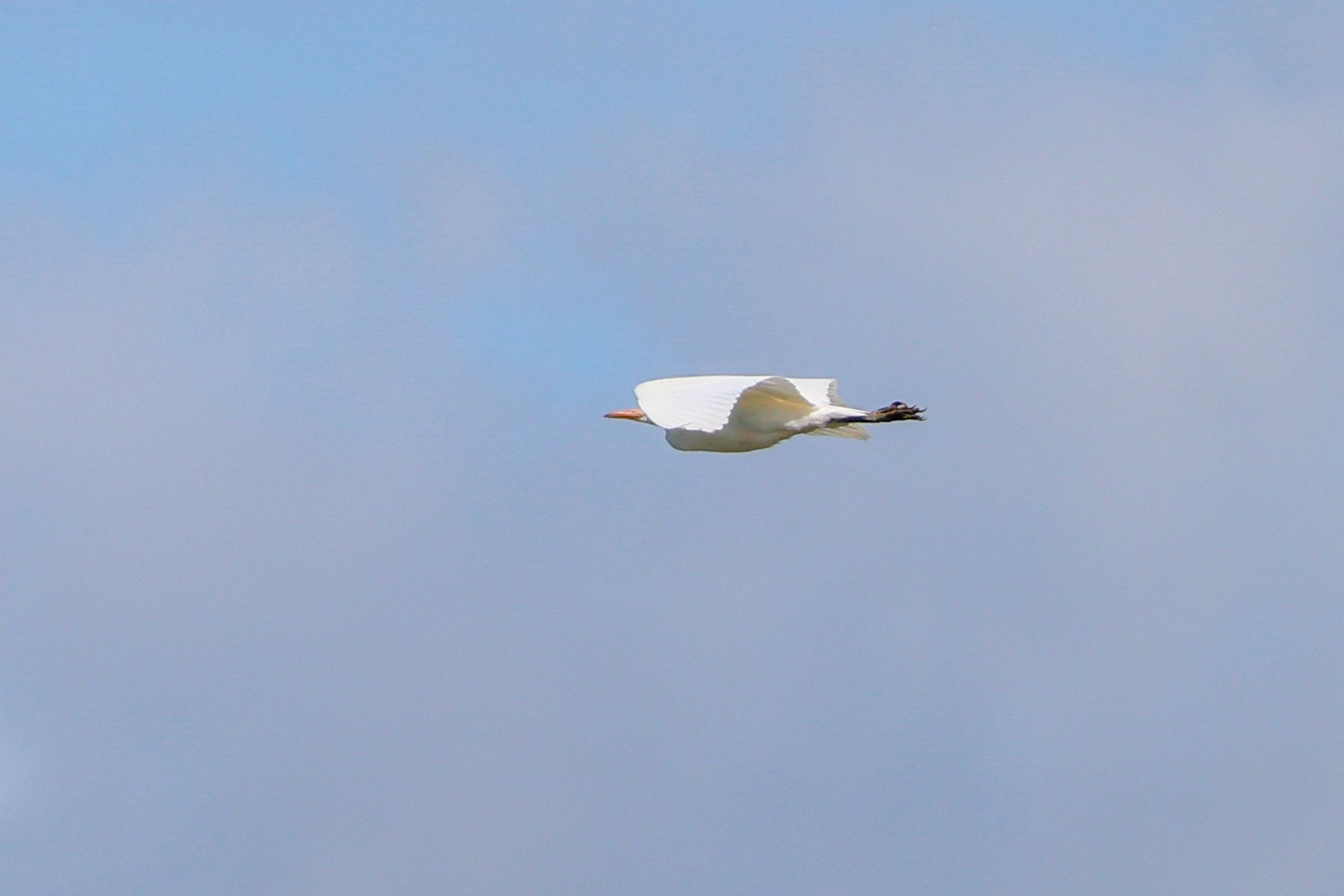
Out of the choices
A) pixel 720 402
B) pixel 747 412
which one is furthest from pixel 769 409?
pixel 720 402

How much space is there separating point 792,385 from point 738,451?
219 cm

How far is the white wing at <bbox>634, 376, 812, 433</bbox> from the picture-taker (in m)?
43.4

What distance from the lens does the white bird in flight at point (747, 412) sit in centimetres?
4366

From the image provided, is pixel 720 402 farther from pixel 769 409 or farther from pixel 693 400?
pixel 769 409

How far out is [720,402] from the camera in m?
44.0

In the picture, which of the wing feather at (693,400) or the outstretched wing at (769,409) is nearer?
the wing feather at (693,400)

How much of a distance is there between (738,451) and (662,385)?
2.23 meters

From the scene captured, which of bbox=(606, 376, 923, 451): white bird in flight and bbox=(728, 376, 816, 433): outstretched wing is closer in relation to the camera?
bbox=(606, 376, 923, 451): white bird in flight

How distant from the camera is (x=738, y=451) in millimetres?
47031

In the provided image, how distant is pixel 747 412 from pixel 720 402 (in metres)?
2.26

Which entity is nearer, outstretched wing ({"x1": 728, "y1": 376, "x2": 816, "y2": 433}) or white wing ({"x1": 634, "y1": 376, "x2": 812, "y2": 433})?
white wing ({"x1": 634, "y1": 376, "x2": 812, "y2": 433})

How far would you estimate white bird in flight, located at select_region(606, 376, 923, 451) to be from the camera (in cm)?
4366

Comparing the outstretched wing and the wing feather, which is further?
the outstretched wing

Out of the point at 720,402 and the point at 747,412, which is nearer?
the point at 720,402
